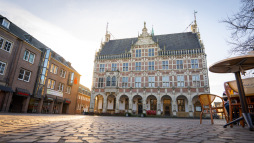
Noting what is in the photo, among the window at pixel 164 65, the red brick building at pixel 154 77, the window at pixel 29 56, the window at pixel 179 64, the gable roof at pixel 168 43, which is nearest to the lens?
the window at pixel 29 56

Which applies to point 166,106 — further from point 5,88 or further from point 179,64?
point 5,88

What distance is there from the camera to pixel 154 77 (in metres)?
27.4

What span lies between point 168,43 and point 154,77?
8.74 metres

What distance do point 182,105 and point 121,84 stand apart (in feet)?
39.8

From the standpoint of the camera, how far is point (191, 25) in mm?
32375

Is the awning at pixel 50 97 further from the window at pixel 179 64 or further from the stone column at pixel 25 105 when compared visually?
the window at pixel 179 64

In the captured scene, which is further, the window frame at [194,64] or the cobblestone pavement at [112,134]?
the window frame at [194,64]

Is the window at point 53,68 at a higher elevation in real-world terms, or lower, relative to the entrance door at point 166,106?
higher

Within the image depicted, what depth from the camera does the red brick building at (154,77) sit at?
2519 centimetres

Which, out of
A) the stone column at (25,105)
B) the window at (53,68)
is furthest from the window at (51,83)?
the stone column at (25,105)

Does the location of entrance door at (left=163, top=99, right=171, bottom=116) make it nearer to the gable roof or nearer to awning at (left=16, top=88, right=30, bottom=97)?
the gable roof

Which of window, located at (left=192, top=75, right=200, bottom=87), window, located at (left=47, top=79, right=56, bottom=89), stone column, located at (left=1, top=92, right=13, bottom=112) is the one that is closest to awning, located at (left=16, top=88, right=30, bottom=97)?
stone column, located at (left=1, top=92, right=13, bottom=112)

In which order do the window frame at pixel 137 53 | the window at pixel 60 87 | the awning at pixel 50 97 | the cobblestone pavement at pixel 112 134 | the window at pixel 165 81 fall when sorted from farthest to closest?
the window frame at pixel 137 53, the window at pixel 60 87, the window at pixel 165 81, the awning at pixel 50 97, the cobblestone pavement at pixel 112 134

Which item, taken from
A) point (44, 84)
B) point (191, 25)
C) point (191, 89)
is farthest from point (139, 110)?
point (191, 25)
